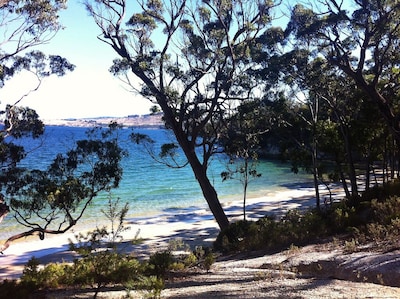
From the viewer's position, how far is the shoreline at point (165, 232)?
16625 mm

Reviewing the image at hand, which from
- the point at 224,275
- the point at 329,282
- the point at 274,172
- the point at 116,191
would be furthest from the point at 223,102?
the point at 274,172

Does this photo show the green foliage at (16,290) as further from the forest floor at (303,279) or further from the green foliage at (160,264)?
the green foliage at (160,264)

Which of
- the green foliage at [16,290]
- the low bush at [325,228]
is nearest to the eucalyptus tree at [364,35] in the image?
the low bush at [325,228]

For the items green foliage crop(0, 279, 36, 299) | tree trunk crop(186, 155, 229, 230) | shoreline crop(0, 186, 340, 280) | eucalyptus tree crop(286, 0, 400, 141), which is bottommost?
shoreline crop(0, 186, 340, 280)

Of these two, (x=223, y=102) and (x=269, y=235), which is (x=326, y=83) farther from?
(x=269, y=235)

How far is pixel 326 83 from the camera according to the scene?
16812 mm

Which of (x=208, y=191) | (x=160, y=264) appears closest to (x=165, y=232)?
(x=208, y=191)

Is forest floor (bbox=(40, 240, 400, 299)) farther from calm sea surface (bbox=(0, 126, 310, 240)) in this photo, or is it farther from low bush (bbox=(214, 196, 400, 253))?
calm sea surface (bbox=(0, 126, 310, 240))

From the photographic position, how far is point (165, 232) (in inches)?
817

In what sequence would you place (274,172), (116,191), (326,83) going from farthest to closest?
(274,172) → (116,191) → (326,83)

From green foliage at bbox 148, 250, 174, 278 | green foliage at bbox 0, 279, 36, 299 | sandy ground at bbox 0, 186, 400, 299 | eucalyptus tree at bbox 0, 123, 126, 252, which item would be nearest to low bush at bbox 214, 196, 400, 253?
sandy ground at bbox 0, 186, 400, 299

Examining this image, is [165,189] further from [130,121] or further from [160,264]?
[130,121]

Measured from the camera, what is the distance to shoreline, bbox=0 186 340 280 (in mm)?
16625

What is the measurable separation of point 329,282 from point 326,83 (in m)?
12.5
